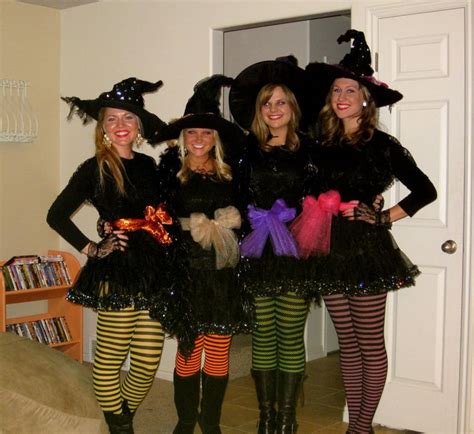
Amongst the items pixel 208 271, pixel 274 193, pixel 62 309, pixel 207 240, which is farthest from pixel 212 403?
pixel 62 309

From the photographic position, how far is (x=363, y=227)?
320cm

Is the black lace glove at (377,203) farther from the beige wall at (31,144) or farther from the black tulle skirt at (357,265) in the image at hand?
the beige wall at (31,144)

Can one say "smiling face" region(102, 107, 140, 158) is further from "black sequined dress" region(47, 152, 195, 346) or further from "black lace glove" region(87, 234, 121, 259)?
"black lace glove" region(87, 234, 121, 259)

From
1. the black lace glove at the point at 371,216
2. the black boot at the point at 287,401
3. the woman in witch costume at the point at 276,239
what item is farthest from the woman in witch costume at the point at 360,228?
the black boot at the point at 287,401

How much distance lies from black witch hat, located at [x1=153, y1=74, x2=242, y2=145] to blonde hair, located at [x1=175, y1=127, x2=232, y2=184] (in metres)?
0.03

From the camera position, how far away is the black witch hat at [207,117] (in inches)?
125

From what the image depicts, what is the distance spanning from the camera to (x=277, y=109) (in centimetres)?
326

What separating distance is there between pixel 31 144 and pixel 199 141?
2492mm

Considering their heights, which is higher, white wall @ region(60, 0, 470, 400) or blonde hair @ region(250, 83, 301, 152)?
white wall @ region(60, 0, 470, 400)

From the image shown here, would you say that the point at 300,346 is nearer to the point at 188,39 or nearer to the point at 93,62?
the point at 188,39

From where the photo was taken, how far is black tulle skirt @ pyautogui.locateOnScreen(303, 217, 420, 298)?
3125mm

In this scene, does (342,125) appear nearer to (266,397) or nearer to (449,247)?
(449,247)

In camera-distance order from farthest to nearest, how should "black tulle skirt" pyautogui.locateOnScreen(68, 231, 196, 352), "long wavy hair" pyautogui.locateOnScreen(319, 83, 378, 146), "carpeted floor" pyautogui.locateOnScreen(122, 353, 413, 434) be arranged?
"carpeted floor" pyautogui.locateOnScreen(122, 353, 413, 434), "long wavy hair" pyautogui.locateOnScreen(319, 83, 378, 146), "black tulle skirt" pyautogui.locateOnScreen(68, 231, 196, 352)

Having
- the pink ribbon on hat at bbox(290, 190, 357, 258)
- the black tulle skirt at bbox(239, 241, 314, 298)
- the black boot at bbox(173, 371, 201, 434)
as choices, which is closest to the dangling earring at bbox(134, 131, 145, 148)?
the black tulle skirt at bbox(239, 241, 314, 298)
